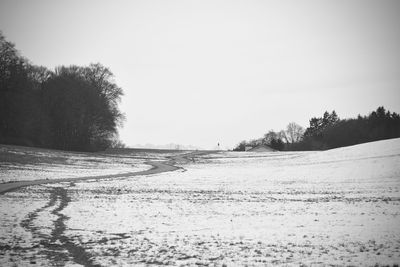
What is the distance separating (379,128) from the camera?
105375mm

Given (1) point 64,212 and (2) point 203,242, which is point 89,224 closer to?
(1) point 64,212

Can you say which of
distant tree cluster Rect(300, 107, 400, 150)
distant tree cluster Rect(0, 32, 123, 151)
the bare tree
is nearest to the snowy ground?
distant tree cluster Rect(0, 32, 123, 151)

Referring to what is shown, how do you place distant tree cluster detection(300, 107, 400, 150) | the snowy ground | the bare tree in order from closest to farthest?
the snowy ground
distant tree cluster detection(300, 107, 400, 150)
the bare tree

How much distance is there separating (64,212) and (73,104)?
57346 mm

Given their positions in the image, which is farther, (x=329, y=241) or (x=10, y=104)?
(x=10, y=104)

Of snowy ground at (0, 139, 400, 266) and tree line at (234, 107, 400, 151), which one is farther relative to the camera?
tree line at (234, 107, 400, 151)

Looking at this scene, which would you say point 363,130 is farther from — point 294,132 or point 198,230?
point 198,230

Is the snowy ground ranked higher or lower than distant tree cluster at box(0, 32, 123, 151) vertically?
lower

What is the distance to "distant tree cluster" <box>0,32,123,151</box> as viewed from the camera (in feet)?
171

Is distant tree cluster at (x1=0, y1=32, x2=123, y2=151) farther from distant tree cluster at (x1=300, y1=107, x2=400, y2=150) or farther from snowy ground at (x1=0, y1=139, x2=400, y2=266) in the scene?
distant tree cluster at (x1=300, y1=107, x2=400, y2=150)

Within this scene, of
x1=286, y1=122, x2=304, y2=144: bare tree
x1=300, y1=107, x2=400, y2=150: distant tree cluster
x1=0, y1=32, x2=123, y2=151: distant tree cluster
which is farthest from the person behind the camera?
x1=286, y1=122, x2=304, y2=144: bare tree

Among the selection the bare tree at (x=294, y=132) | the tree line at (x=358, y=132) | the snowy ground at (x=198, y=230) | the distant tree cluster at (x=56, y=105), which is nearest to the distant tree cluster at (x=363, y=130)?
the tree line at (x=358, y=132)

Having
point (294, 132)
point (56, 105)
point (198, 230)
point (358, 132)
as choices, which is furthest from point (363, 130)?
point (198, 230)

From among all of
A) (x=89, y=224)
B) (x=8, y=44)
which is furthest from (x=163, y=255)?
(x=8, y=44)
